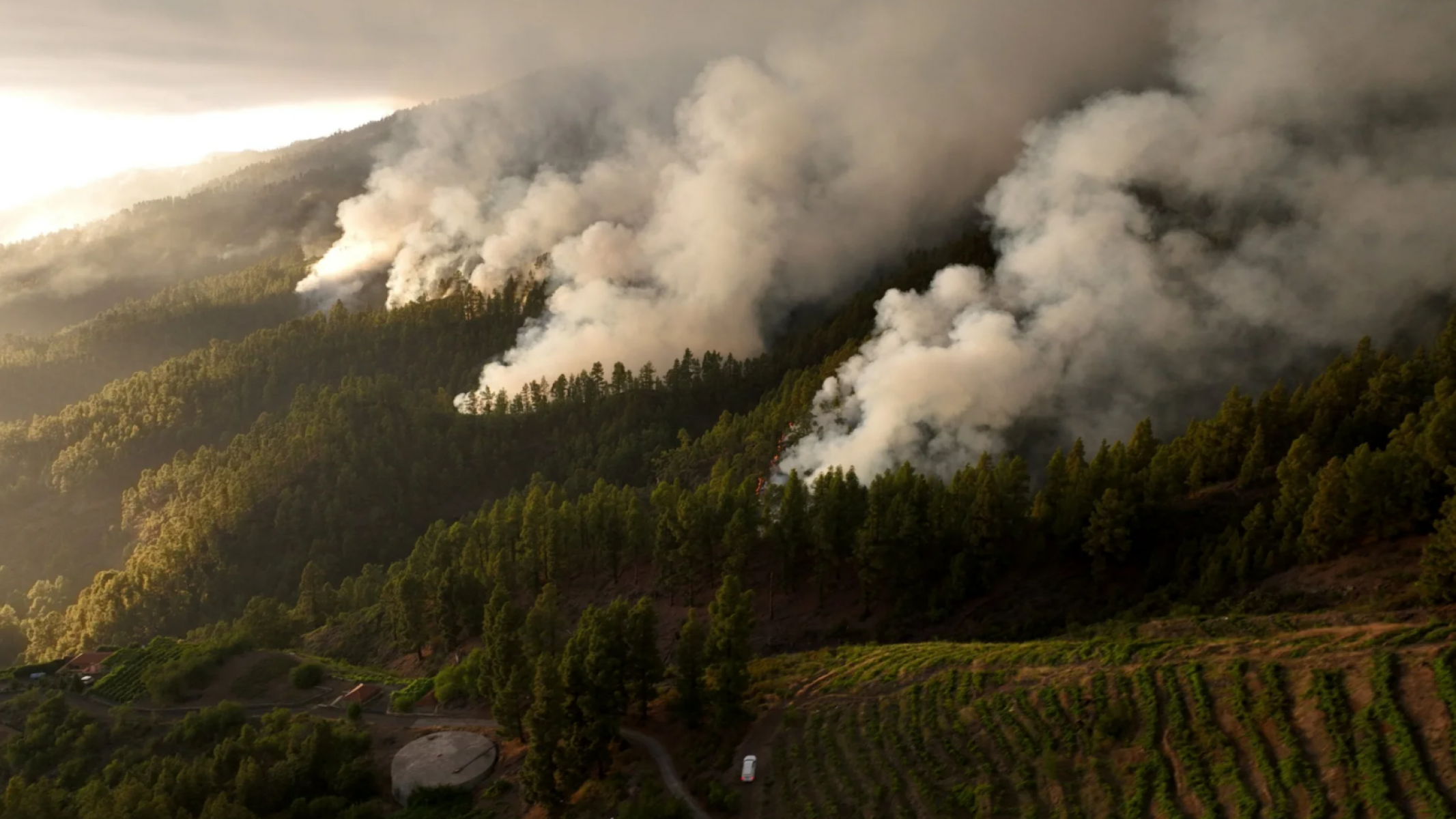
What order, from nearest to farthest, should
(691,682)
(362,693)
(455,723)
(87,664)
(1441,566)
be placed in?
(1441,566)
(691,682)
(455,723)
(362,693)
(87,664)

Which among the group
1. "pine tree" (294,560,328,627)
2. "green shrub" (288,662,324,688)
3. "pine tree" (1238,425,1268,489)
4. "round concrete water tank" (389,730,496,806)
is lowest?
"round concrete water tank" (389,730,496,806)

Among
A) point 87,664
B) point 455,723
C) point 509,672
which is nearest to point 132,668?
point 87,664

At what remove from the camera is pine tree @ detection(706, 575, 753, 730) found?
4794 cm

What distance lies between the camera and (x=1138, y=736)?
37.4 meters

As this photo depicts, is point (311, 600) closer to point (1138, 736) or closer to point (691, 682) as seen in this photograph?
point (691, 682)

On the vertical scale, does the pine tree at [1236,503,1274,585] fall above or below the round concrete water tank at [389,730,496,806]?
above

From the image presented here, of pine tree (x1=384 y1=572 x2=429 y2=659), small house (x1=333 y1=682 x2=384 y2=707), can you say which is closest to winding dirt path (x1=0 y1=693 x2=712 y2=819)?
small house (x1=333 y1=682 x2=384 y2=707)

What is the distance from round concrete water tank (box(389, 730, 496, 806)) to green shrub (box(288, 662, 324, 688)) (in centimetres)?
2222

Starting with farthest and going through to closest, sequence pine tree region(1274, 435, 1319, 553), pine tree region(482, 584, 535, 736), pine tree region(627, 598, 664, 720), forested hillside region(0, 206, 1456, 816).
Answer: pine tree region(1274, 435, 1319, 553)
pine tree region(482, 584, 535, 736)
pine tree region(627, 598, 664, 720)
forested hillside region(0, 206, 1456, 816)

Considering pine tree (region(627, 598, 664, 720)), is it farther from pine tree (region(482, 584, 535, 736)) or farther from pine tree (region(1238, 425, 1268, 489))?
pine tree (region(1238, 425, 1268, 489))

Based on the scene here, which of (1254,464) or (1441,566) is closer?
(1441,566)

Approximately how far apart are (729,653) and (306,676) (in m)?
46.9

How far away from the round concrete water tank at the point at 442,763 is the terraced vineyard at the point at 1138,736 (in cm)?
2158

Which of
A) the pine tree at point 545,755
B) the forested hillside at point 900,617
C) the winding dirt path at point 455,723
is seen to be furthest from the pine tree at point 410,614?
the pine tree at point 545,755
